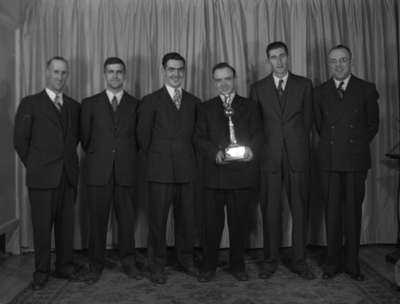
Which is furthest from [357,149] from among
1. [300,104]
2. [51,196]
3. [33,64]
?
[33,64]

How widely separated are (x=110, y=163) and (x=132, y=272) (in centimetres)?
87

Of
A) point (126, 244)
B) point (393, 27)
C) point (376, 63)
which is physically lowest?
point (126, 244)

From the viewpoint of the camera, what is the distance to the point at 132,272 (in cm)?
357

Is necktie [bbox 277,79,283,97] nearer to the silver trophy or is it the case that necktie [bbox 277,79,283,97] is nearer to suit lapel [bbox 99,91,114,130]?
the silver trophy

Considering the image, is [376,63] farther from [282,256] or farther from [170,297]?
[170,297]

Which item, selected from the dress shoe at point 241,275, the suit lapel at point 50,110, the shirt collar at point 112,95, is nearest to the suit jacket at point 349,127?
the dress shoe at point 241,275

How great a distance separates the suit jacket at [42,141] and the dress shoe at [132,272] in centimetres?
86

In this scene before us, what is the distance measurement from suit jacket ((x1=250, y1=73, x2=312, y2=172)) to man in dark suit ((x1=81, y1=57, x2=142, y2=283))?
1.06m

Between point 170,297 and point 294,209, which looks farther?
point 294,209

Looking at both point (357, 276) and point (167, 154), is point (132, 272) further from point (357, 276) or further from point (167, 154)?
point (357, 276)

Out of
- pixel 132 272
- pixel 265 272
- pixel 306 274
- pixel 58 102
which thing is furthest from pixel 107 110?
pixel 306 274

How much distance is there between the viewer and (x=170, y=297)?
10.3 ft

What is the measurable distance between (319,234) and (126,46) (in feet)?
8.72

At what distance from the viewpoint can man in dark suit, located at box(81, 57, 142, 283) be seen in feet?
11.7
